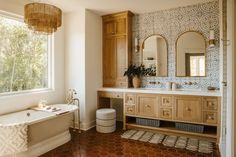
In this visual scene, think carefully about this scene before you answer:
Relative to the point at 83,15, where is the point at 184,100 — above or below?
below

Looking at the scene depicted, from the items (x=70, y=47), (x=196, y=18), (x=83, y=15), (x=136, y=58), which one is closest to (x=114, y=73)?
(x=136, y=58)

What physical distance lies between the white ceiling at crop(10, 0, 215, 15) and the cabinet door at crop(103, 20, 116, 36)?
377mm

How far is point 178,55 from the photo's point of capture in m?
4.16

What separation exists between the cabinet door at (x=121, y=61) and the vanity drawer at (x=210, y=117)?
6.16 ft

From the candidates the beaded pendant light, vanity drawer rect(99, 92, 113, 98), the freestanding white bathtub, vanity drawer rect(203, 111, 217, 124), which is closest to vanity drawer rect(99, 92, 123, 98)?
vanity drawer rect(99, 92, 113, 98)

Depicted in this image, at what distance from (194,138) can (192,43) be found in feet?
6.46

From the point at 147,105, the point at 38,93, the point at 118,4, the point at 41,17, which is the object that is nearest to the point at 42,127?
the point at 38,93

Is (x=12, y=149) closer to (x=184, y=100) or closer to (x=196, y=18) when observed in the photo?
(x=184, y=100)

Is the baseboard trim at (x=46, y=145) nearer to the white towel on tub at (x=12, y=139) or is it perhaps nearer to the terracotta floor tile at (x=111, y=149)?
the terracotta floor tile at (x=111, y=149)

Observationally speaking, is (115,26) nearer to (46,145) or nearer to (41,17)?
(41,17)

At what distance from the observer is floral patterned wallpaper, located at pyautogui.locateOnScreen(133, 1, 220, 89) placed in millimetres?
3838

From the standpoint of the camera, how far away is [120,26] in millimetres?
4562

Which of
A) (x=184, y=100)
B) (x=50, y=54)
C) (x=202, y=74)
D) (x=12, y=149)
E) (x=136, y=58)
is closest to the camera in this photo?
(x=12, y=149)

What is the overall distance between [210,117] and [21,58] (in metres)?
3.81
